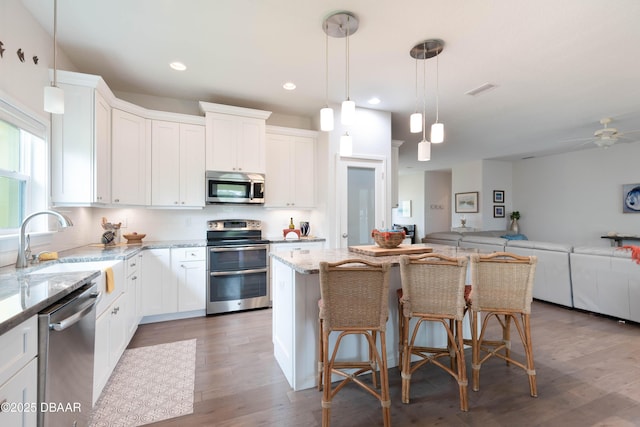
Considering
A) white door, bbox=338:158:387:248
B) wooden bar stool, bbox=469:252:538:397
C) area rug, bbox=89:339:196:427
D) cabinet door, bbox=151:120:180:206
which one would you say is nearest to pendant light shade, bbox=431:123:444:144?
wooden bar stool, bbox=469:252:538:397

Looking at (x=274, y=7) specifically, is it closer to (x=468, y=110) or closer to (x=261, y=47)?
(x=261, y=47)

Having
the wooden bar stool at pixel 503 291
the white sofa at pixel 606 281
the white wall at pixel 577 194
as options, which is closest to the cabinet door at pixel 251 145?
the wooden bar stool at pixel 503 291

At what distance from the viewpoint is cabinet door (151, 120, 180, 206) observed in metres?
3.57

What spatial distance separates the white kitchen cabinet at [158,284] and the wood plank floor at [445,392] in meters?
0.40

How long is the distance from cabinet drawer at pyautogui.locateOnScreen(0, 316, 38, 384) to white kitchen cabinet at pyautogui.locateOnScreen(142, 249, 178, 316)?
7.42 feet

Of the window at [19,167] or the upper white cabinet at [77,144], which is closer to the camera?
the window at [19,167]

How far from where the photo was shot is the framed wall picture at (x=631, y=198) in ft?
18.2

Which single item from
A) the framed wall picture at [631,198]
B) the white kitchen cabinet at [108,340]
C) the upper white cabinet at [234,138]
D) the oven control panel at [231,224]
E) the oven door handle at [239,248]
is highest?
the upper white cabinet at [234,138]

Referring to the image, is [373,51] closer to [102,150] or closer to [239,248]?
[239,248]

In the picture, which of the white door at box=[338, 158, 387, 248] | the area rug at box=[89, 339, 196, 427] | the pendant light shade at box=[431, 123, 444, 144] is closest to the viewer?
the area rug at box=[89, 339, 196, 427]

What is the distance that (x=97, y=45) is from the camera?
2.63 metres

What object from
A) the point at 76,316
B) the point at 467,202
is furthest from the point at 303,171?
the point at 467,202

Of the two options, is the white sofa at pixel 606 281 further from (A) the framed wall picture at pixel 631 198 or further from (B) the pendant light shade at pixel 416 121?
(A) the framed wall picture at pixel 631 198

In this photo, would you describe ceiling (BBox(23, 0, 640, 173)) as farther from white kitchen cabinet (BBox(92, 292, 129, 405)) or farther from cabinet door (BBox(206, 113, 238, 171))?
white kitchen cabinet (BBox(92, 292, 129, 405))
